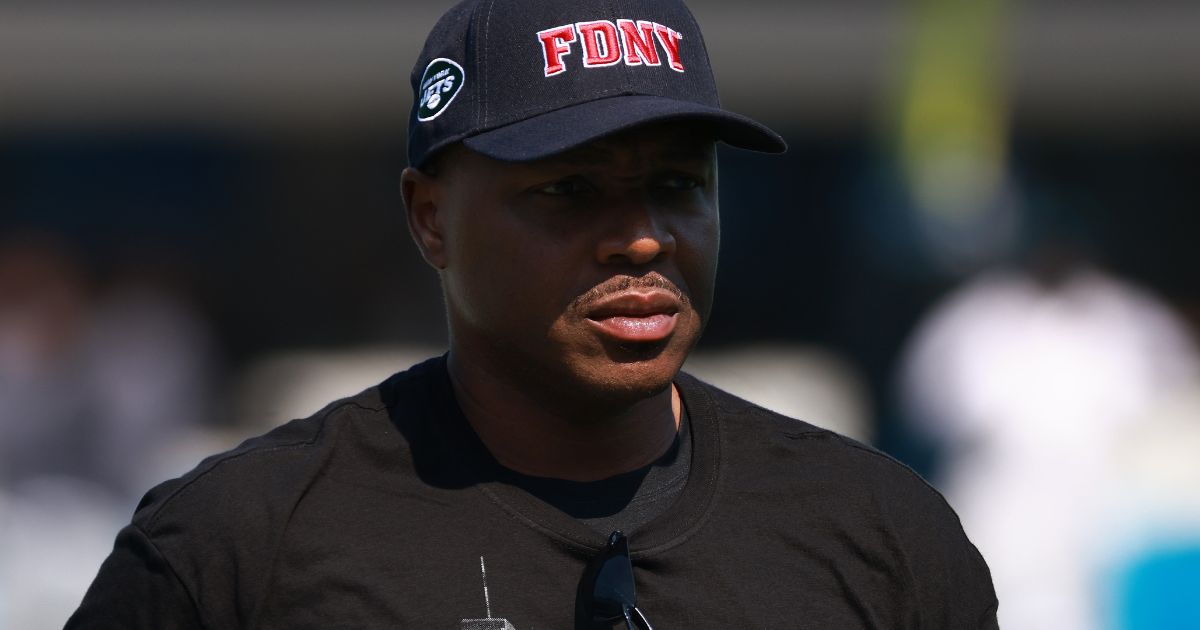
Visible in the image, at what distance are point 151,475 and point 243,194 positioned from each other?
3.52 metres

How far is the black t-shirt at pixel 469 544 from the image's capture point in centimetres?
234

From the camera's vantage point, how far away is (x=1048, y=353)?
25.4 feet

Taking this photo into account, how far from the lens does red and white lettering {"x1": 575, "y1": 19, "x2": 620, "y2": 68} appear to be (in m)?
2.52

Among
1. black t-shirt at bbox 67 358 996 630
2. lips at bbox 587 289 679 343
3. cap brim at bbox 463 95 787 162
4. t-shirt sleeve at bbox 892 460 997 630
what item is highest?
cap brim at bbox 463 95 787 162

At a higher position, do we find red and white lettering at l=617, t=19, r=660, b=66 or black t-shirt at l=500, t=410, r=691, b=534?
red and white lettering at l=617, t=19, r=660, b=66

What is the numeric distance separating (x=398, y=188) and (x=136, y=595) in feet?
30.0

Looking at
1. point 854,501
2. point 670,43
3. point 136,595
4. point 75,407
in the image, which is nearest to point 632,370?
point 854,501

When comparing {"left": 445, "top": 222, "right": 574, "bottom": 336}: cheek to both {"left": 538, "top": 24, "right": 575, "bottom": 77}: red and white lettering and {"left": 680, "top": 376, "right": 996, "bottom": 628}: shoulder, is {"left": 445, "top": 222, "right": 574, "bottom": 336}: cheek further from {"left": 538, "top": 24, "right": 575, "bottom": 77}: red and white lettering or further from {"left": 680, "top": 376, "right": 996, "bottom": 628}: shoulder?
A: {"left": 680, "top": 376, "right": 996, "bottom": 628}: shoulder

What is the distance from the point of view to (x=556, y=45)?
8.29ft

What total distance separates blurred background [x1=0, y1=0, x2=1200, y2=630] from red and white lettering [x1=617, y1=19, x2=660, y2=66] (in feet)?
23.1

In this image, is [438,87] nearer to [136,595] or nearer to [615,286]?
[615,286]

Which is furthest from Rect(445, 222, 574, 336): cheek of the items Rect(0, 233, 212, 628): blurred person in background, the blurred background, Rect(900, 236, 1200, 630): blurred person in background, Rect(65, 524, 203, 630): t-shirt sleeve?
the blurred background

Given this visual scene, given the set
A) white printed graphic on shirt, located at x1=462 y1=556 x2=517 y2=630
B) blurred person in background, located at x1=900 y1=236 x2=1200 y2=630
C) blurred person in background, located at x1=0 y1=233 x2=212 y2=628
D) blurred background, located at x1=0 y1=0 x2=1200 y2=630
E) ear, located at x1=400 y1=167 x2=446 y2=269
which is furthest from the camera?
blurred background, located at x1=0 y1=0 x2=1200 y2=630

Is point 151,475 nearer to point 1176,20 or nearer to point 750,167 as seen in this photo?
point 750,167
